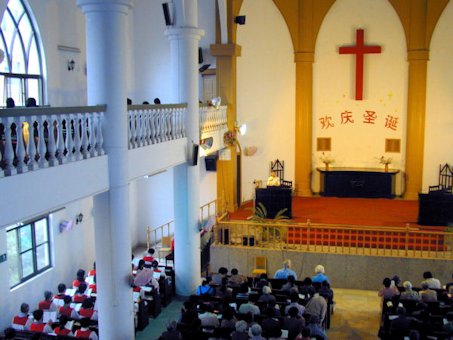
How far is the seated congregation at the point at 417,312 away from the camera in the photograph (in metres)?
9.71

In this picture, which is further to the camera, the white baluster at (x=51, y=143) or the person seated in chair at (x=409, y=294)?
the person seated in chair at (x=409, y=294)

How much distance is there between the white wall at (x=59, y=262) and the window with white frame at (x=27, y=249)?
18cm

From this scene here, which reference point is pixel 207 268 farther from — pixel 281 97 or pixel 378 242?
pixel 281 97

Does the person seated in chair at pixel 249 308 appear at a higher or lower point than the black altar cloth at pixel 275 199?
lower

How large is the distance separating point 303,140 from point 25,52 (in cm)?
1015

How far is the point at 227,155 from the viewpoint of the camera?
18.1 meters

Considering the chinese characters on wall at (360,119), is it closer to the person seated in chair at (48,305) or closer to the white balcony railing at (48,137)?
the person seated in chair at (48,305)

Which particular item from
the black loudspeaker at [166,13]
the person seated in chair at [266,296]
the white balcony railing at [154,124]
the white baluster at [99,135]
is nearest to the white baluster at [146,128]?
the white balcony railing at [154,124]

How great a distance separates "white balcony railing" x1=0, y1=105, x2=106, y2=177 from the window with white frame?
5.54 meters

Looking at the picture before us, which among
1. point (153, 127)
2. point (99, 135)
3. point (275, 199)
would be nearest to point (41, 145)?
point (99, 135)

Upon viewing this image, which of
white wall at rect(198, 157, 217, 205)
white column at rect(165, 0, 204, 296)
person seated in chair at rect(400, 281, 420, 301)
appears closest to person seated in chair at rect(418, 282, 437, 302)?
person seated in chair at rect(400, 281, 420, 301)

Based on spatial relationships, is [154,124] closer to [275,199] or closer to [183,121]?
[183,121]

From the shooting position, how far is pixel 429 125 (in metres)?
19.1

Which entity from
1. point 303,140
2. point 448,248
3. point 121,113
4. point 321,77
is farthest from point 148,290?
point 321,77
